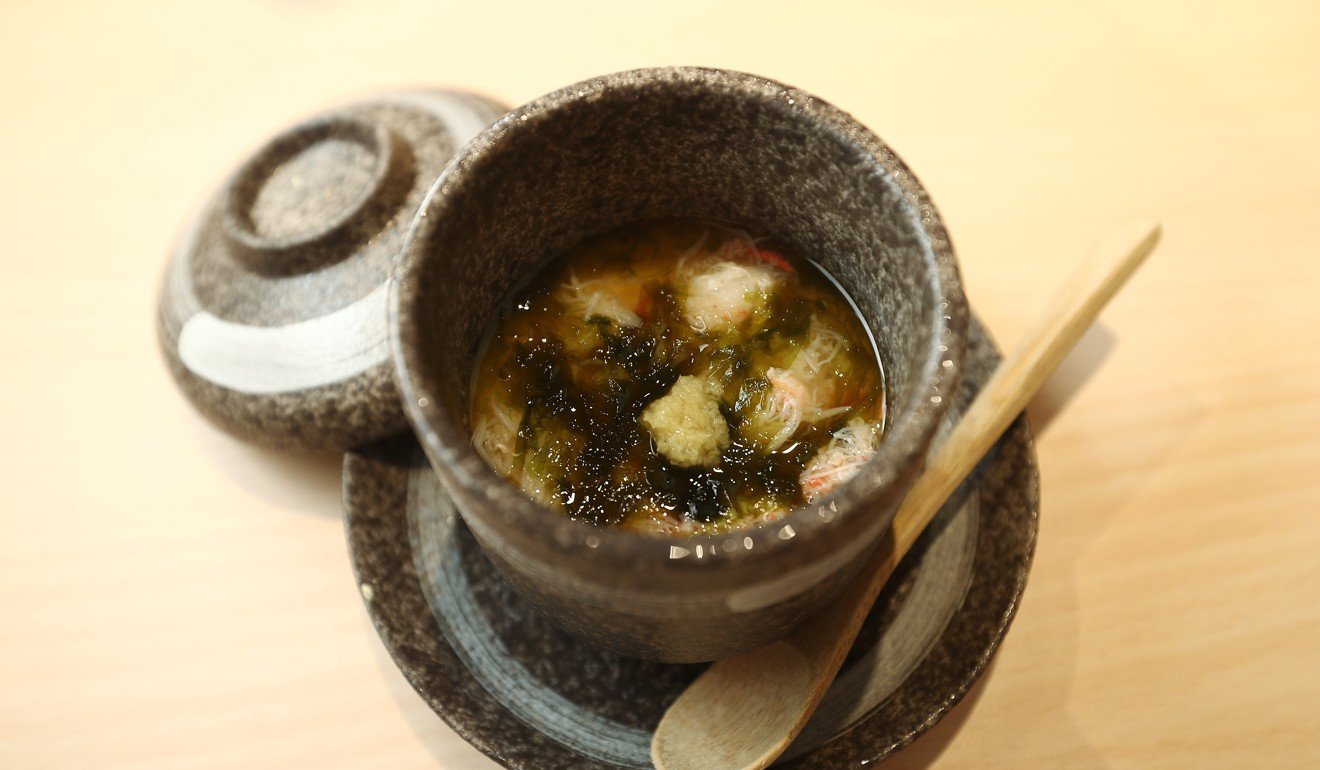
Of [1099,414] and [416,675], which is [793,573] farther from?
[1099,414]

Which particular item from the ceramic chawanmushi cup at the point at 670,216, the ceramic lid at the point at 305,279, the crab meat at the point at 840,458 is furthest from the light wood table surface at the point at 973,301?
the ceramic chawanmushi cup at the point at 670,216

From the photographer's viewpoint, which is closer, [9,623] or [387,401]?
[387,401]


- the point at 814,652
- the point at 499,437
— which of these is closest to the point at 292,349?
the point at 499,437

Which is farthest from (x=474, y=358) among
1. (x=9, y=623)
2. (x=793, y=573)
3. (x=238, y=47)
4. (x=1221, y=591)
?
(x=238, y=47)

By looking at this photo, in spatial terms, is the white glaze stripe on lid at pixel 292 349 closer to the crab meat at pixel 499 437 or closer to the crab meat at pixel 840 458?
the crab meat at pixel 499 437

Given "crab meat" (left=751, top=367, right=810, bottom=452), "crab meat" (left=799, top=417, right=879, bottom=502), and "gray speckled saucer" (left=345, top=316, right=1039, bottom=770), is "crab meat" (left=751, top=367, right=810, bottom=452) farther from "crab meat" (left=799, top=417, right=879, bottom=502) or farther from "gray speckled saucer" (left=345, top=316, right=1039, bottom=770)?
"gray speckled saucer" (left=345, top=316, right=1039, bottom=770)
